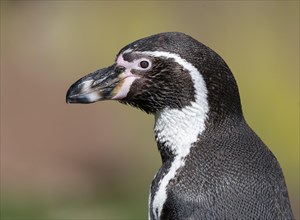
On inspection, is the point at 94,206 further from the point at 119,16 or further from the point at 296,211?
the point at 119,16

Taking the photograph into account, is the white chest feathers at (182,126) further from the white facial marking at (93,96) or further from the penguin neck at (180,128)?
the white facial marking at (93,96)

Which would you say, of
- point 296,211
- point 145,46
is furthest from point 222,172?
point 296,211

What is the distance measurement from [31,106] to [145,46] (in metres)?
5.67

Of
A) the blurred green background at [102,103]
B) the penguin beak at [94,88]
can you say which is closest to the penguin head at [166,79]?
the penguin beak at [94,88]

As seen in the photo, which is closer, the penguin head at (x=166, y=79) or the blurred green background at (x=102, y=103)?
the penguin head at (x=166, y=79)

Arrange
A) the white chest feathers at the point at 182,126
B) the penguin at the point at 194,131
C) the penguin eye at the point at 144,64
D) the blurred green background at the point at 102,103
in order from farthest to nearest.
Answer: the blurred green background at the point at 102,103 < the penguin eye at the point at 144,64 < the white chest feathers at the point at 182,126 < the penguin at the point at 194,131

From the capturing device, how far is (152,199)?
4.36 meters

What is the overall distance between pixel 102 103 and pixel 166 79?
5.57 meters

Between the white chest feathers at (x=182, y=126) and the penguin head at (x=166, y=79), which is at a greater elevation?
the penguin head at (x=166, y=79)

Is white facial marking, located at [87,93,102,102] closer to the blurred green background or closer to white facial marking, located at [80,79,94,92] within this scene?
white facial marking, located at [80,79,94,92]

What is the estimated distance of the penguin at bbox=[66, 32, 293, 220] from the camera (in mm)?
4090

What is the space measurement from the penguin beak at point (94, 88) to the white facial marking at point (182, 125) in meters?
0.20

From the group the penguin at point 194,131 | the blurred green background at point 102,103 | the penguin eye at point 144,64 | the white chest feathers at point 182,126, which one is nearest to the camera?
the penguin at point 194,131

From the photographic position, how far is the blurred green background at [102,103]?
29.8ft
